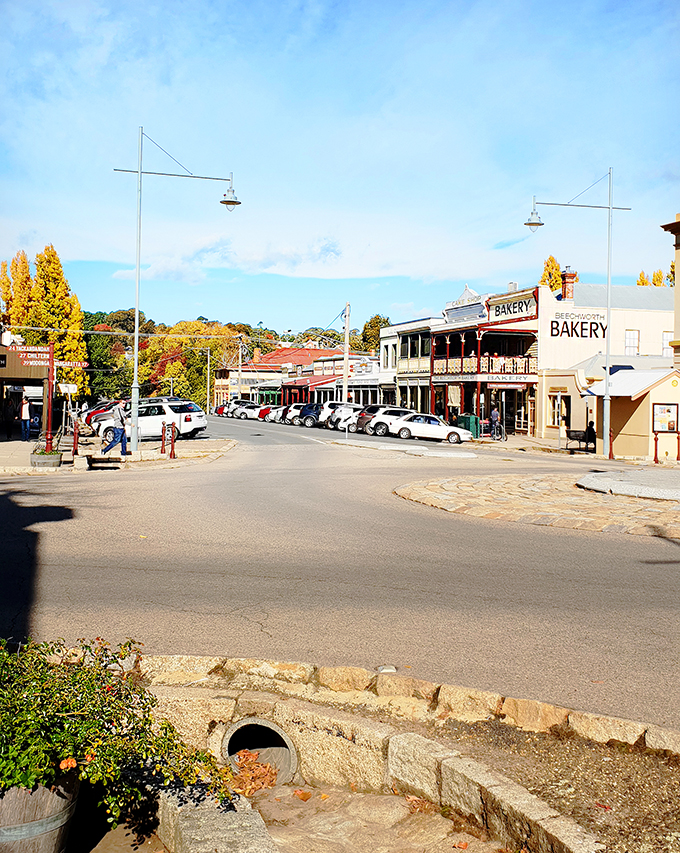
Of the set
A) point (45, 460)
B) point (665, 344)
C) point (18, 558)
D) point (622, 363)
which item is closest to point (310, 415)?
point (622, 363)

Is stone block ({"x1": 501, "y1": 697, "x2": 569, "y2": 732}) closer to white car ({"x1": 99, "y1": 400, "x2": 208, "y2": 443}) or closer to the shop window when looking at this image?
white car ({"x1": 99, "y1": 400, "x2": 208, "y2": 443})

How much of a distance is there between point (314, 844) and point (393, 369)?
63.6m

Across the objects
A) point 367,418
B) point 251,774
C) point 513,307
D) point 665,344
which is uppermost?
point 513,307

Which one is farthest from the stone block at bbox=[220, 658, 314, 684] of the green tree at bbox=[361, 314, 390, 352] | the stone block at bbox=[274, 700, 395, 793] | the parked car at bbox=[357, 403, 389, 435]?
the green tree at bbox=[361, 314, 390, 352]

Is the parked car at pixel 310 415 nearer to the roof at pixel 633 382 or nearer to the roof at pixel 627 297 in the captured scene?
the roof at pixel 627 297

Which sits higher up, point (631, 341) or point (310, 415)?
point (631, 341)

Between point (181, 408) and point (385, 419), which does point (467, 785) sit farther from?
point (385, 419)

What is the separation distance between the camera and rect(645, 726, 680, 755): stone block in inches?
179

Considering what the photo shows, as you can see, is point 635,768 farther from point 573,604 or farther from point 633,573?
point 633,573

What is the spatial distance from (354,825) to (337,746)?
0.60 metres

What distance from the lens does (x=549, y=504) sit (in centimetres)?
1491

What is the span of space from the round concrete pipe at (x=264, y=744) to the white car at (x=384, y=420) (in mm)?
39294

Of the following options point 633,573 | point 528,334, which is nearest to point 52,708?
point 633,573

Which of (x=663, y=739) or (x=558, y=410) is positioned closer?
(x=663, y=739)
